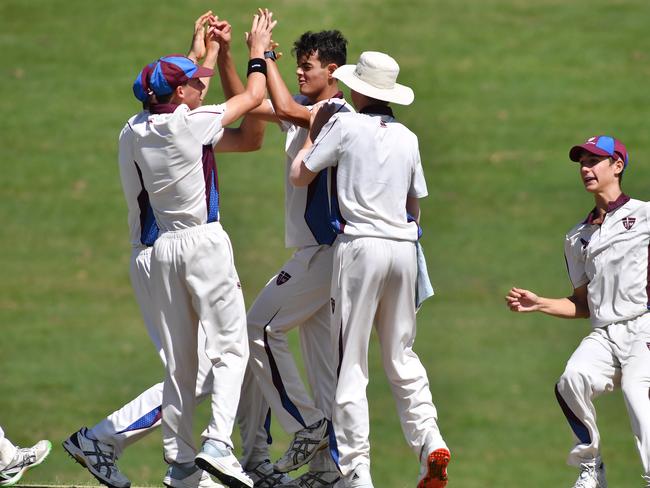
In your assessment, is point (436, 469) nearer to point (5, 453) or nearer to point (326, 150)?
point (326, 150)

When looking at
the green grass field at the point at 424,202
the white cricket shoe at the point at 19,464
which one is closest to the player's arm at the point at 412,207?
the white cricket shoe at the point at 19,464

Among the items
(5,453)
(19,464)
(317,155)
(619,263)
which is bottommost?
(19,464)

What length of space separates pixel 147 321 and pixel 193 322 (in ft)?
2.99

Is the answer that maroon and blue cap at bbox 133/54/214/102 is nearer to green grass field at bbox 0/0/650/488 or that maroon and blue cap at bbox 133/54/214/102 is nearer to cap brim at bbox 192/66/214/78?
cap brim at bbox 192/66/214/78

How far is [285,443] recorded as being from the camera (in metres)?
16.8

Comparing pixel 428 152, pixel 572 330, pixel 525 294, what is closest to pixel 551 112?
pixel 428 152

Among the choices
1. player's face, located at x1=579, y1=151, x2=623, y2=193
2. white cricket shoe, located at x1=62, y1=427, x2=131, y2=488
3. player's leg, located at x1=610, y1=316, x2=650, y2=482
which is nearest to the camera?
player's leg, located at x1=610, y1=316, x2=650, y2=482

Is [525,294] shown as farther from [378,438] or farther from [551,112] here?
[551,112]

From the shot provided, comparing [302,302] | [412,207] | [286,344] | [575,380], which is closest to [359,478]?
[286,344]

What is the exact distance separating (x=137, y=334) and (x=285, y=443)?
331cm

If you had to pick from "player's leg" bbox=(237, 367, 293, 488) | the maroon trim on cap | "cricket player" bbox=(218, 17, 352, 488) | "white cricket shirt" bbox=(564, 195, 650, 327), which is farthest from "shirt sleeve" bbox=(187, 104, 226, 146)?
"white cricket shirt" bbox=(564, 195, 650, 327)

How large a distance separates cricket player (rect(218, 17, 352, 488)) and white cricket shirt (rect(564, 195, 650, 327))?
1641 mm

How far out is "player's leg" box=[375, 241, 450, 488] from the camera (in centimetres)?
705

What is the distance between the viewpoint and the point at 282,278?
7496mm
